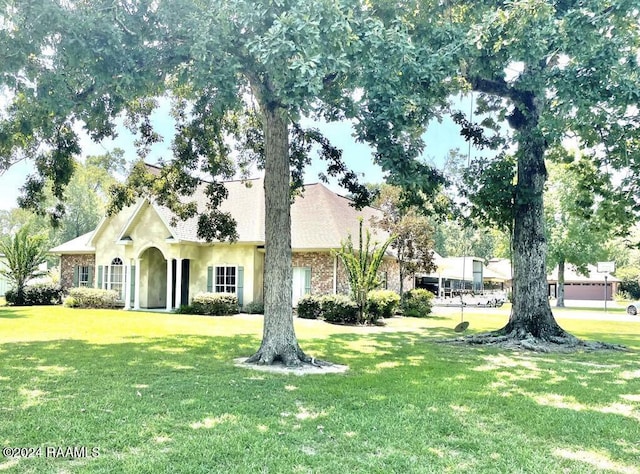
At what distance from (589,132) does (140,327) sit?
13740 mm

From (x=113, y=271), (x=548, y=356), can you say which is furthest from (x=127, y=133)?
(x=548, y=356)

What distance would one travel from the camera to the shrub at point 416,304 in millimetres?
23578

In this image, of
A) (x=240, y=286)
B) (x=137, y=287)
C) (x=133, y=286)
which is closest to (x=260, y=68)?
(x=240, y=286)

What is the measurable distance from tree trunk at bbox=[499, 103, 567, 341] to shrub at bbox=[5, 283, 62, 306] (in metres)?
22.3

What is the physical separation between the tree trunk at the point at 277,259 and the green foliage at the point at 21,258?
802 inches

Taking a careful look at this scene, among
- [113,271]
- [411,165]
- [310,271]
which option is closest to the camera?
[411,165]

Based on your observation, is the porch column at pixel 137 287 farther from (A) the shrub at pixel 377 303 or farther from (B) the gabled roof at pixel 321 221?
(A) the shrub at pixel 377 303

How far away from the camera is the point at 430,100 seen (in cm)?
892

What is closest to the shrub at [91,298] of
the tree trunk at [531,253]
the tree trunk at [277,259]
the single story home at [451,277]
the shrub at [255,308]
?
the shrub at [255,308]

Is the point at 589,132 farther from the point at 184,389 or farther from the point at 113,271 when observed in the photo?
the point at 113,271

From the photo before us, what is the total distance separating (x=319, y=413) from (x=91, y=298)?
20248 millimetres

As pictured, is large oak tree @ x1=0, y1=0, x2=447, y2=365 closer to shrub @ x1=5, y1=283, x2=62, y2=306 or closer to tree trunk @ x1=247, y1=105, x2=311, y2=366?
tree trunk @ x1=247, y1=105, x2=311, y2=366

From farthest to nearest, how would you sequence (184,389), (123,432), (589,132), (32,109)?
(589,132)
(32,109)
(184,389)
(123,432)

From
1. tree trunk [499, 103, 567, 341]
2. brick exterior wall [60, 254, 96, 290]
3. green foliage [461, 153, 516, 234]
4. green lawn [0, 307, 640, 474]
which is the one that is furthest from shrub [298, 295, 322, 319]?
brick exterior wall [60, 254, 96, 290]
